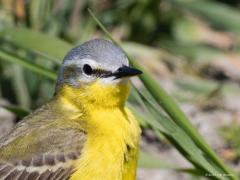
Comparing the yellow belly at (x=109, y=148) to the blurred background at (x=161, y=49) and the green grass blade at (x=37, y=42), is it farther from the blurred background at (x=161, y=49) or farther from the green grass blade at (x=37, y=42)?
the blurred background at (x=161, y=49)

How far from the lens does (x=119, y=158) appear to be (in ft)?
18.4

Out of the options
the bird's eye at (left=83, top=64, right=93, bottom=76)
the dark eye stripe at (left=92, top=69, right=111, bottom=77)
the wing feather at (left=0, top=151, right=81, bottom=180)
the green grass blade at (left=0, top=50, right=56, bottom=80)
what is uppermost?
the green grass blade at (left=0, top=50, right=56, bottom=80)

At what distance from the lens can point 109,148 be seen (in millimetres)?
5605

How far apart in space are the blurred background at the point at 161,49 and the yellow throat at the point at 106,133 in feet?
3.27

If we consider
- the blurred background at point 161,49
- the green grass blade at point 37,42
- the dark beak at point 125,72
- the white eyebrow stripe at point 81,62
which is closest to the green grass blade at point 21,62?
the green grass blade at point 37,42

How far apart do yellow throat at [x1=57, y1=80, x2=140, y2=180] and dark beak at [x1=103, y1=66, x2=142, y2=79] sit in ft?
0.22

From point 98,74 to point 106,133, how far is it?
350 mm

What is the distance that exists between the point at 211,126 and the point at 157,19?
165cm

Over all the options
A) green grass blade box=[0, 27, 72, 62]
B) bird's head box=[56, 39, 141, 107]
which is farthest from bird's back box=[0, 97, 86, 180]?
green grass blade box=[0, 27, 72, 62]

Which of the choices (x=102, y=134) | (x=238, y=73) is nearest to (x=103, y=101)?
(x=102, y=134)

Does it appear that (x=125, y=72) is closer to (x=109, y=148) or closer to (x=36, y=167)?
(x=109, y=148)

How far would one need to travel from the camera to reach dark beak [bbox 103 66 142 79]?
5492 mm

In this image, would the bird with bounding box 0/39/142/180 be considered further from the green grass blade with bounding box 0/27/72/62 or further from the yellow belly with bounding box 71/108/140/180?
the green grass blade with bounding box 0/27/72/62

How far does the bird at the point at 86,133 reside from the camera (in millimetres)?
5598
